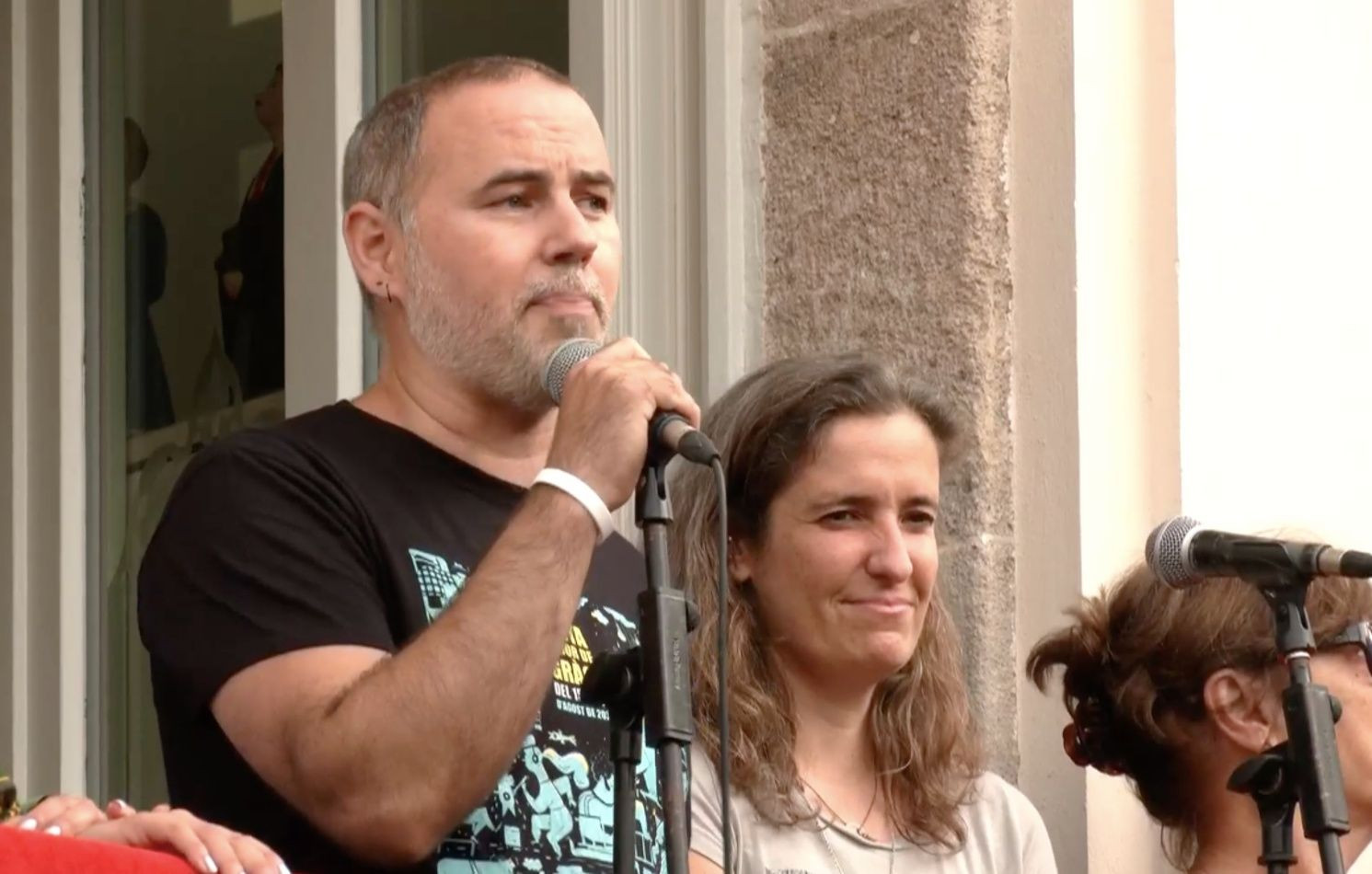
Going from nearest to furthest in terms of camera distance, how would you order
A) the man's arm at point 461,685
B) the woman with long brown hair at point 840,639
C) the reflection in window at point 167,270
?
the man's arm at point 461,685 < the woman with long brown hair at point 840,639 < the reflection in window at point 167,270

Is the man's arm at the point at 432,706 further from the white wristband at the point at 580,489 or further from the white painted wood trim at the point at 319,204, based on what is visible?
the white painted wood trim at the point at 319,204

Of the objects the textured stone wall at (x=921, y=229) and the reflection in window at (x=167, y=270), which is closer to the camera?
the textured stone wall at (x=921, y=229)

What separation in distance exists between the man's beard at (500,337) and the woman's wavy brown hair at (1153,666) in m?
1.17

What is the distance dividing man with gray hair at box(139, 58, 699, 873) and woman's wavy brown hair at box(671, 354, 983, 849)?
467 millimetres

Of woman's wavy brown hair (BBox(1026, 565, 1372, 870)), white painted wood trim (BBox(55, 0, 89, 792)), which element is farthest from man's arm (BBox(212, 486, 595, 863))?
white painted wood trim (BBox(55, 0, 89, 792))

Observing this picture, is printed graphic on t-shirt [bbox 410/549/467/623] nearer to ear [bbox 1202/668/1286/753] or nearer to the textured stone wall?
the textured stone wall

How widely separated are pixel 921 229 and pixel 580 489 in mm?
1520

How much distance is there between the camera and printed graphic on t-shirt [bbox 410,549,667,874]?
3.47 m

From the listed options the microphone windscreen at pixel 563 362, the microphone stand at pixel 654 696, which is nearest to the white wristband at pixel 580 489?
the microphone windscreen at pixel 563 362

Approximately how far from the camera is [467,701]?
10.7 ft

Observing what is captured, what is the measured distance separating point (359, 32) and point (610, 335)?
86cm

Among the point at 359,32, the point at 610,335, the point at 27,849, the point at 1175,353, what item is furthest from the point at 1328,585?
the point at 27,849

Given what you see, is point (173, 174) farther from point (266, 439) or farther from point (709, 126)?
point (266, 439)

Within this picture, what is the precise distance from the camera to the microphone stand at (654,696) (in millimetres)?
2938
